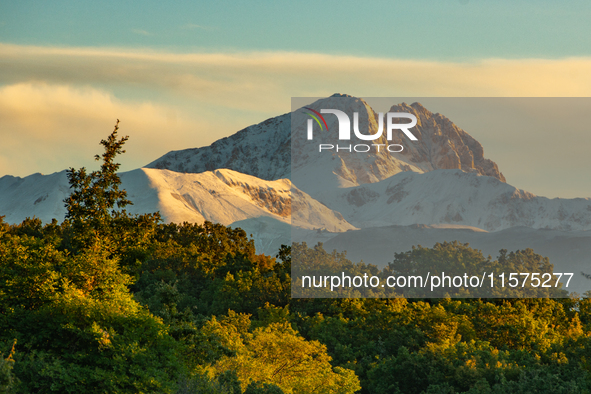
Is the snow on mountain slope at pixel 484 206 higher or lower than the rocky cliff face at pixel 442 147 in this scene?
lower

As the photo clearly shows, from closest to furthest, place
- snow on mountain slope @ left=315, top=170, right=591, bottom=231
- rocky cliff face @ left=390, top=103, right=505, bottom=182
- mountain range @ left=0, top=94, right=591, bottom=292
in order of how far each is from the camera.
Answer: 1. mountain range @ left=0, top=94, right=591, bottom=292
2. snow on mountain slope @ left=315, top=170, right=591, bottom=231
3. rocky cliff face @ left=390, top=103, right=505, bottom=182

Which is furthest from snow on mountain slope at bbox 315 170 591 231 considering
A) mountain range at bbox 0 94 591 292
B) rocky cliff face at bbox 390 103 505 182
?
rocky cliff face at bbox 390 103 505 182

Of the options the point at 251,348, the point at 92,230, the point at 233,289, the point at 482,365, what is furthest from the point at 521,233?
the point at 92,230

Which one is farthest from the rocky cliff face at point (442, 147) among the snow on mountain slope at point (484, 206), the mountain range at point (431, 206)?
the snow on mountain slope at point (484, 206)

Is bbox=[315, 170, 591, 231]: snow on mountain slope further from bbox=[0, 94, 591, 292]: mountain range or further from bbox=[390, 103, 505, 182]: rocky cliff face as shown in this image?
bbox=[390, 103, 505, 182]: rocky cliff face

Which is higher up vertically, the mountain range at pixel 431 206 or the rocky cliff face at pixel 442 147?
the rocky cliff face at pixel 442 147

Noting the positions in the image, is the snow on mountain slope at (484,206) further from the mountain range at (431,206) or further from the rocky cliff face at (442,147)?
the rocky cliff face at (442,147)

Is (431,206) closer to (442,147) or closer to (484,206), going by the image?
(484,206)

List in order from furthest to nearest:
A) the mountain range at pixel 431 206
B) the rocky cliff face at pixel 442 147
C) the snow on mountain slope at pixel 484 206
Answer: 1. the rocky cliff face at pixel 442 147
2. the snow on mountain slope at pixel 484 206
3. the mountain range at pixel 431 206

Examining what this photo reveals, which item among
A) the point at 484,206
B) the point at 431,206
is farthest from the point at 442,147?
the point at 484,206

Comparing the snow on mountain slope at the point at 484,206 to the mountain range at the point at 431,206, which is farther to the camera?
the snow on mountain slope at the point at 484,206

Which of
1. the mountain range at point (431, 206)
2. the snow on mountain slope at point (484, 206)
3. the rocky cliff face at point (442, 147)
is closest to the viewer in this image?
the mountain range at point (431, 206)

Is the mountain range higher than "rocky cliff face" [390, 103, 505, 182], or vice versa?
"rocky cliff face" [390, 103, 505, 182]

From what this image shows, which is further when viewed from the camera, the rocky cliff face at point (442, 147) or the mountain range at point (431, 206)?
the rocky cliff face at point (442, 147)
